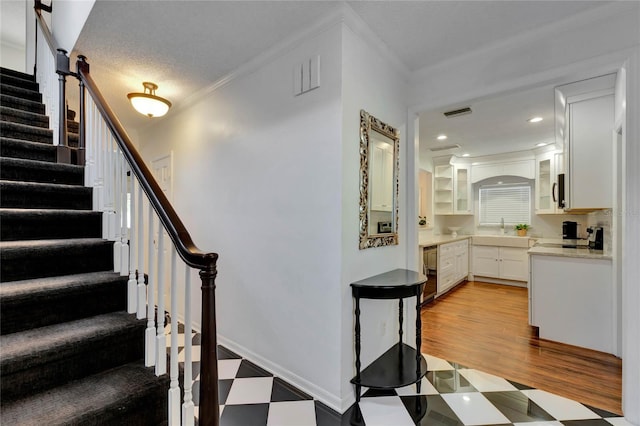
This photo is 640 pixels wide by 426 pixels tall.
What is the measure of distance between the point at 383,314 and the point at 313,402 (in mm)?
816

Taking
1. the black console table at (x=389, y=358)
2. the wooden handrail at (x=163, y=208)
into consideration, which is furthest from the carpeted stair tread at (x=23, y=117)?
the black console table at (x=389, y=358)

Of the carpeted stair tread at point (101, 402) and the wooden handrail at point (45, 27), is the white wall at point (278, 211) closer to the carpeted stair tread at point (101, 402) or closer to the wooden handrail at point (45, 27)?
the carpeted stair tread at point (101, 402)

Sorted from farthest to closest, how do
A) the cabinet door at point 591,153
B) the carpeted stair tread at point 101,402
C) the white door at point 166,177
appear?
the white door at point 166,177
the cabinet door at point 591,153
the carpeted stair tread at point 101,402

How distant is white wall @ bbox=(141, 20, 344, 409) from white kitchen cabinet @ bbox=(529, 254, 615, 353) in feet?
8.44

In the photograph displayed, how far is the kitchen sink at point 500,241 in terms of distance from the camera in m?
5.44

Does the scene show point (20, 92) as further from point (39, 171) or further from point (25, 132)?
point (39, 171)

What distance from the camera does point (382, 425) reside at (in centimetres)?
181

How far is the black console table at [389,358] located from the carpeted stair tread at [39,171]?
2.26 meters

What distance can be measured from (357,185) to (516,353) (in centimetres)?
234

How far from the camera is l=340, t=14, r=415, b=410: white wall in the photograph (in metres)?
1.94

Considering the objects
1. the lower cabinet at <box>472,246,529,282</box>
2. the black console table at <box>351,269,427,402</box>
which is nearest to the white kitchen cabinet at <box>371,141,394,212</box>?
the black console table at <box>351,269,427,402</box>

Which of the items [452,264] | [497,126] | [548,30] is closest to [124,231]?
[548,30]

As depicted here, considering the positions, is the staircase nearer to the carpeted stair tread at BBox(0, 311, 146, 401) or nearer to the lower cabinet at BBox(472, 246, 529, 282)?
the carpeted stair tread at BBox(0, 311, 146, 401)

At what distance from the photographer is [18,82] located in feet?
10.6
